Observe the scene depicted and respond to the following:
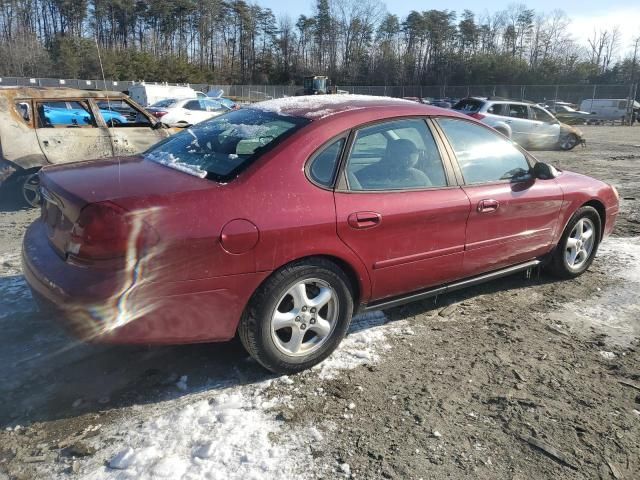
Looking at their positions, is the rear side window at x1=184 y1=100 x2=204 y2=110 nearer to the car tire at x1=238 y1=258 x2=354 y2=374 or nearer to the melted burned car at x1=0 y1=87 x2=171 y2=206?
the melted burned car at x1=0 y1=87 x2=171 y2=206

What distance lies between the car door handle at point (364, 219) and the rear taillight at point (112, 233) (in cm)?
113

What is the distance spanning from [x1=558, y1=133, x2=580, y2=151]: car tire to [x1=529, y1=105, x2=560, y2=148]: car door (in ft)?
1.08

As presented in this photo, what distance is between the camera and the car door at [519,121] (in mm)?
16188

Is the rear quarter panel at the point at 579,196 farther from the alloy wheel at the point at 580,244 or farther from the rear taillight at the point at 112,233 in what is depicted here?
the rear taillight at the point at 112,233

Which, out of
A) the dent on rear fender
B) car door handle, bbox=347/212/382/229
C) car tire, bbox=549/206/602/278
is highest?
car door handle, bbox=347/212/382/229

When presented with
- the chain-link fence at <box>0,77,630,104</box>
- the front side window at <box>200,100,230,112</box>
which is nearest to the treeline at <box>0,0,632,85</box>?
the chain-link fence at <box>0,77,630,104</box>

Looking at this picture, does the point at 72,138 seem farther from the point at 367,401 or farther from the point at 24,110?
the point at 367,401

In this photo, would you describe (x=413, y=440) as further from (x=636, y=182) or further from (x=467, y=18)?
(x=467, y=18)

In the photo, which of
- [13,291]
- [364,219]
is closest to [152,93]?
[13,291]

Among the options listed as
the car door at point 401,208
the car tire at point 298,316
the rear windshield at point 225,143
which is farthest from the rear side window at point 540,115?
the car tire at point 298,316

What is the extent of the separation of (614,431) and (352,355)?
1488 millimetres

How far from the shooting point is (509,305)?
4250 millimetres

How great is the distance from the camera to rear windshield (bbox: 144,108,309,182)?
9.79 feet

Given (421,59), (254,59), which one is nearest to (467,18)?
(421,59)
